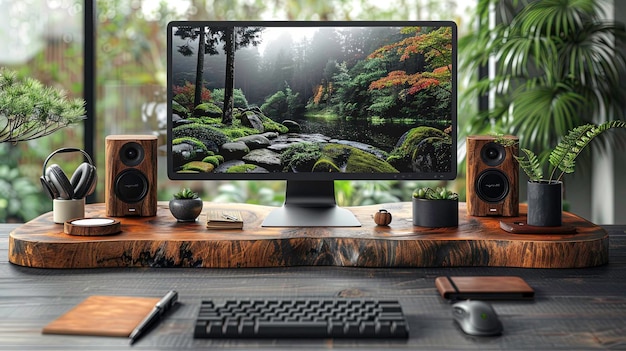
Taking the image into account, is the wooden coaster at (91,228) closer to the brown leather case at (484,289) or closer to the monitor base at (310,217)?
the monitor base at (310,217)

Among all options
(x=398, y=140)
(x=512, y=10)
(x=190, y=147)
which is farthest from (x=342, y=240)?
(x=512, y=10)

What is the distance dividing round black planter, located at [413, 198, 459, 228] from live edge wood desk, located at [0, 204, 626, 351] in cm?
8

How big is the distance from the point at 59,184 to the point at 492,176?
4.15ft

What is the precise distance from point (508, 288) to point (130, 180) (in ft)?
3.93

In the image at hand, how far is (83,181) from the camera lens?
92.3 inches

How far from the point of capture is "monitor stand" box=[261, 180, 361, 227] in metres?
2.26

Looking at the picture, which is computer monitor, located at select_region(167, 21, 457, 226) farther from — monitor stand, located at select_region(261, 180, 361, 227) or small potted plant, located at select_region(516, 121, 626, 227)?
small potted plant, located at select_region(516, 121, 626, 227)

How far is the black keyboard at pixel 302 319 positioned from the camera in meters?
1.50

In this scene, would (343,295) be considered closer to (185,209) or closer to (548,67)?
(185,209)

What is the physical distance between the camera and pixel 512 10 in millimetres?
3828

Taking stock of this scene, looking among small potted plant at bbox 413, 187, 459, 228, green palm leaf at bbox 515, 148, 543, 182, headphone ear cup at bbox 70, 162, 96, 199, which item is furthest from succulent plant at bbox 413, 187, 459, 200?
headphone ear cup at bbox 70, 162, 96, 199

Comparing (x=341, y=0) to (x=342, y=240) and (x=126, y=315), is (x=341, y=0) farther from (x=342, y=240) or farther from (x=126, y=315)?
(x=126, y=315)

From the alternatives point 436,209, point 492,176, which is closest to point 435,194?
point 436,209

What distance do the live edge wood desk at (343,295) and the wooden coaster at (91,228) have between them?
0.04 meters
